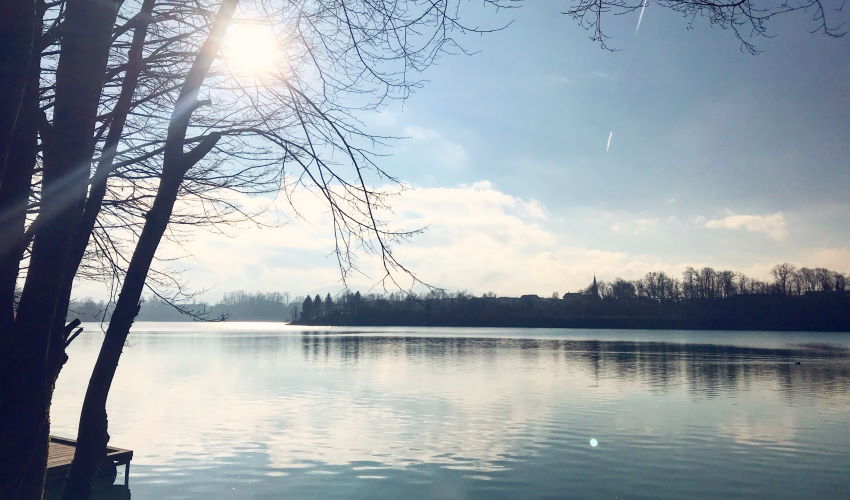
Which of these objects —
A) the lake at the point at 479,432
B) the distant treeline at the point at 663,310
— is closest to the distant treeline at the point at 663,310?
the distant treeline at the point at 663,310

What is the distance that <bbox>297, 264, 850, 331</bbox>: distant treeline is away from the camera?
133m

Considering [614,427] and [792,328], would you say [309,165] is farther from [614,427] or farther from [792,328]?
[792,328]

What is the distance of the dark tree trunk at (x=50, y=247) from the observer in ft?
12.1

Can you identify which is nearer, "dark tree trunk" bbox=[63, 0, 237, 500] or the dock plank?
"dark tree trunk" bbox=[63, 0, 237, 500]

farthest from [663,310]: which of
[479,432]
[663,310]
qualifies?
[479,432]

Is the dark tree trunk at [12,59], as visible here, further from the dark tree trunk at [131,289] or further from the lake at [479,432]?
the lake at [479,432]

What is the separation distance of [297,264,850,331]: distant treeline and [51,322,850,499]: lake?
81.3 metres

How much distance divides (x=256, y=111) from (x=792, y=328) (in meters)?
152

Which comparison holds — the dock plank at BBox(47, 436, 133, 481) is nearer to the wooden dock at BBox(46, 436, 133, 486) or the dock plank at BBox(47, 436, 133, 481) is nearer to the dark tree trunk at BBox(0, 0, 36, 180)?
the wooden dock at BBox(46, 436, 133, 486)

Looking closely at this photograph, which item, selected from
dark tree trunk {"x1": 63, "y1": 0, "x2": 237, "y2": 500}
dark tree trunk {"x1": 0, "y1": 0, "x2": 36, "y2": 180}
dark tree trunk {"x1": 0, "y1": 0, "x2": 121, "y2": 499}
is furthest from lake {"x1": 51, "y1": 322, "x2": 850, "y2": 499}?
dark tree trunk {"x1": 0, "y1": 0, "x2": 36, "y2": 180}

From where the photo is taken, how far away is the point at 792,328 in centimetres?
13338

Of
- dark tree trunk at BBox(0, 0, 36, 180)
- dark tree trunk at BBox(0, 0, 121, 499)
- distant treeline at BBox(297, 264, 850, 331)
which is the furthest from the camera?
distant treeline at BBox(297, 264, 850, 331)

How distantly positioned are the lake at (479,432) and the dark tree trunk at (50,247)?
8.20 m

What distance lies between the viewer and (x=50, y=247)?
389 centimetres
